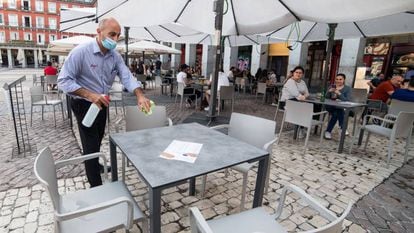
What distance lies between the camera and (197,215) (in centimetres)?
133

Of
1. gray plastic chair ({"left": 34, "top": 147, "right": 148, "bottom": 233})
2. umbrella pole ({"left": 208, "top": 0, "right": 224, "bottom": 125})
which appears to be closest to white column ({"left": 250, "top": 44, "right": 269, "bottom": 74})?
umbrella pole ({"left": 208, "top": 0, "right": 224, "bottom": 125})

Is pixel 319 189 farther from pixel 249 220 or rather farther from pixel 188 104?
pixel 188 104

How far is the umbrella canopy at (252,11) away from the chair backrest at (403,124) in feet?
5.55

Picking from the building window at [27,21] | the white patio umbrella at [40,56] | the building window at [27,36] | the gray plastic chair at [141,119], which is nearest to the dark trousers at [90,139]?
the gray plastic chair at [141,119]

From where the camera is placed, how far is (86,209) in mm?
1333

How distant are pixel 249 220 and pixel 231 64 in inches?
600

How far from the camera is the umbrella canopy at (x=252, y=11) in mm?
3062

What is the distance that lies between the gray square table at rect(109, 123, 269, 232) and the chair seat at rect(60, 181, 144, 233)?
0.79 ft

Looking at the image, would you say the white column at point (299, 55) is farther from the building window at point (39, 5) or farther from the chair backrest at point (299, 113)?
the building window at point (39, 5)

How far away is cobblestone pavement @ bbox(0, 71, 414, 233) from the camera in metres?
2.43

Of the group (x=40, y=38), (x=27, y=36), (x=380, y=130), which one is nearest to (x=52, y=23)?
(x=40, y=38)

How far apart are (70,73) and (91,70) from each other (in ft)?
0.59

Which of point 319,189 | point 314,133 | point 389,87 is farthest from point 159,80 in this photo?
point 319,189

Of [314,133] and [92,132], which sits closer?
[92,132]
